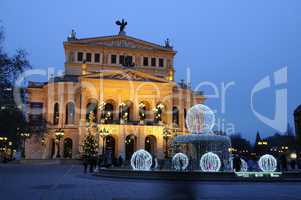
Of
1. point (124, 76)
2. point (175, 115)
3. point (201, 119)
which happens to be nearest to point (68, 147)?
point (124, 76)

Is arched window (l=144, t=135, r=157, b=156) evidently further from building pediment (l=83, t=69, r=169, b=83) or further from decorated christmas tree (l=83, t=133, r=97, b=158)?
decorated christmas tree (l=83, t=133, r=97, b=158)

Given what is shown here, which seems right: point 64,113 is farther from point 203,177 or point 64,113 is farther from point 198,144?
point 203,177

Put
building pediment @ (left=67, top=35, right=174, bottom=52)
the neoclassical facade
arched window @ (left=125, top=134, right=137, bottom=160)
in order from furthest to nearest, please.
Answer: building pediment @ (left=67, top=35, right=174, bottom=52), arched window @ (left=125, top=134, right=137, bottom=160), the neoclassical facade

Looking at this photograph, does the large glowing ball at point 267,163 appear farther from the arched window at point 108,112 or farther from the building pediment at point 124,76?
the building pediment at point 124,76

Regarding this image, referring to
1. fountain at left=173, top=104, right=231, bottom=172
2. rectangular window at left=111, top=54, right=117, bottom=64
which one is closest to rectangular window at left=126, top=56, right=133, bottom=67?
rectangular window at left=111, top=54, right=117, bottom=64

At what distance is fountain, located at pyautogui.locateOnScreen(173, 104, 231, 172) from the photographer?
2761 centimetres

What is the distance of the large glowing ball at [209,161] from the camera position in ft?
86.9

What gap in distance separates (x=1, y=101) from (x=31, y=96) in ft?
120

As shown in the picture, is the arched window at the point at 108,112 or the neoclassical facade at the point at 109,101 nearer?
the neoclassical facade at the point at 109,101

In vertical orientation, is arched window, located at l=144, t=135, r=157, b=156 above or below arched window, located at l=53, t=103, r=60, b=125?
below

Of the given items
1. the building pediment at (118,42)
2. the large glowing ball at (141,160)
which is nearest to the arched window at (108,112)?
the building pediment at (118,42)

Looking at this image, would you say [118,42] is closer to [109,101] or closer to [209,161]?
[109,101]

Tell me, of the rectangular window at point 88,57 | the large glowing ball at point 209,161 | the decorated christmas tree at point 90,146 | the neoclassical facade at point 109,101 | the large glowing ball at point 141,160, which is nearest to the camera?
the large glowing ball at point 209,161

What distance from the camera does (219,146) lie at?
1121 inches
